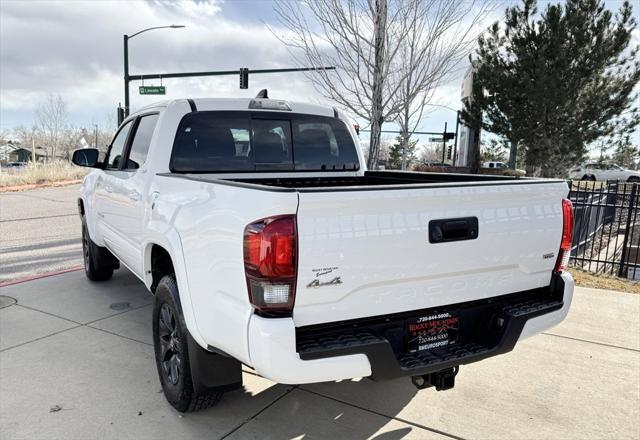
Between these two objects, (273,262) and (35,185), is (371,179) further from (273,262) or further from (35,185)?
(35,185)

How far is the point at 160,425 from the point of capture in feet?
10.2

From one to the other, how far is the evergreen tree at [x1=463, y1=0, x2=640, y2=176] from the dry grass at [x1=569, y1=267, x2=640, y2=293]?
42.3 feet

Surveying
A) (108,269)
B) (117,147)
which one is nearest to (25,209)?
(108,269)

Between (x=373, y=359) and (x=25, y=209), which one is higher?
(x=373, y=359)

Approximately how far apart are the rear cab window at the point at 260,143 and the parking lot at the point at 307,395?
169 cm

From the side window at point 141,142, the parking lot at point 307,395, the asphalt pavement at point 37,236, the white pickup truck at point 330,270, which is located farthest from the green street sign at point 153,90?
the white pickup truck at point 330,270

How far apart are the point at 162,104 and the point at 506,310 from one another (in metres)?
3.00

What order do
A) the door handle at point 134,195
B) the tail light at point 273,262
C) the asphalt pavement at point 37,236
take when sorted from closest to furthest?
the tail light at point 273,262, the door handle at point 134,195, the asphalt pavement at point 37,236

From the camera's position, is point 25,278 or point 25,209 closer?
point 25,278

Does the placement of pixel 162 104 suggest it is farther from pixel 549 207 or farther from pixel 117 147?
pixel 549 207

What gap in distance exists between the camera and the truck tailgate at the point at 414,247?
2.23 m

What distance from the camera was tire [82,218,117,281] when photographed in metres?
5.99

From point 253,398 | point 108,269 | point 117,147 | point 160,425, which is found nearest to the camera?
point 160,425

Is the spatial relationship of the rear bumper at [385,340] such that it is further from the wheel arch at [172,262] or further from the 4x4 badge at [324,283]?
the wheel arch at [172,262]
